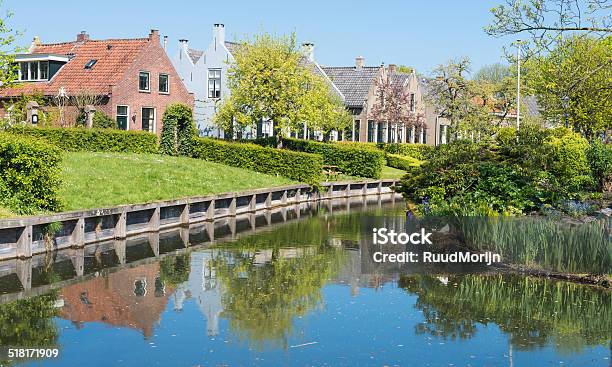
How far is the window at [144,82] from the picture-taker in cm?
4766

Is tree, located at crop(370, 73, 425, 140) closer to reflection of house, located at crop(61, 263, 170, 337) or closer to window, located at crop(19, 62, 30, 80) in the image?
window, located at crop(19, 62, 30, 80)

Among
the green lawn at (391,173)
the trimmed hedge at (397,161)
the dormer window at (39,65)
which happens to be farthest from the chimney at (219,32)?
the green lawn at (391,173)

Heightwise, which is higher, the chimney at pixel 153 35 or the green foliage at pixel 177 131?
the chimney at pixel 153 35

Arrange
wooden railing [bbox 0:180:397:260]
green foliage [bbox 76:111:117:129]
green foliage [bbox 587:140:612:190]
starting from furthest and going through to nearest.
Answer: green foliage [bbox 76:111:117:129] < green foliage [bbox 587:140:612:190] < wooden railing [bbox 0:180:397:260]

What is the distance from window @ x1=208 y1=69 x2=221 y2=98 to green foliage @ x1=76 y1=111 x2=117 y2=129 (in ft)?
43.9

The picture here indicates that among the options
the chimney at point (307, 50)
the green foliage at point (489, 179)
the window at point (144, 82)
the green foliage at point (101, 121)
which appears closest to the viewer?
the green foliage at point (489, 179)

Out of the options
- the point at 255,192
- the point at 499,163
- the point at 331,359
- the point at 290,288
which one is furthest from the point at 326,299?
the point at 255,192

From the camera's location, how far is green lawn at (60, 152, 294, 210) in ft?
81.1

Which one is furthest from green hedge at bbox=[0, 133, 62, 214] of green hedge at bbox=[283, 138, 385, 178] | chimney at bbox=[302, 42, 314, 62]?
chimney at bbox=[302, 42, 314, 62]

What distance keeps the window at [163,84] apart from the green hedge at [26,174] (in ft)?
97.8

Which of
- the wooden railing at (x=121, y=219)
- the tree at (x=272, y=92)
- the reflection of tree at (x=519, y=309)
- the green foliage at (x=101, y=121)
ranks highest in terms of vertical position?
the tree at (x=272, y=92)

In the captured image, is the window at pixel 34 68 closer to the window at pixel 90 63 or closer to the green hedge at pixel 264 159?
the window at pixel 90 63

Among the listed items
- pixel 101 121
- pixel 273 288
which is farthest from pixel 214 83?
pixel 273 288

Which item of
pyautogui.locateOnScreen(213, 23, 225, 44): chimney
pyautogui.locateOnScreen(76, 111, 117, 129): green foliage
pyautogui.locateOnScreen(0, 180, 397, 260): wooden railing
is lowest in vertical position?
pyautogui.locateOnScreen(0, 180, 397, 260): wooden railing
